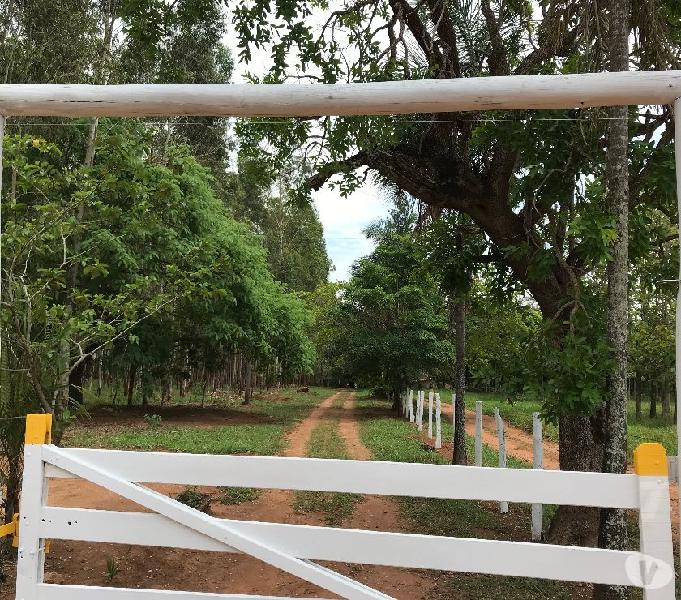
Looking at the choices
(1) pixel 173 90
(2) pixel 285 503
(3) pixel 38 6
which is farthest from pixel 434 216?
(3) pixel 38 6

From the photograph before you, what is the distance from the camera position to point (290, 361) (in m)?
24.4

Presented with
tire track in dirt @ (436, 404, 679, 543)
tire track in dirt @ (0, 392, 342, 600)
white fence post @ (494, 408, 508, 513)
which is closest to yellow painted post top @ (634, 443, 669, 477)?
tire track in dirt @ (0, 392, 342, 600)

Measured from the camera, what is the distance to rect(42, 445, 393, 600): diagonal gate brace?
231cm

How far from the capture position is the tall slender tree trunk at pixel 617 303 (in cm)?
380

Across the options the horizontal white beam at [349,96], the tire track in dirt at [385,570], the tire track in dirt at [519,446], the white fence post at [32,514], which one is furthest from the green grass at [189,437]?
the horizontal white beam at [349,96]

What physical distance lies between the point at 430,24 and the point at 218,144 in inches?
724

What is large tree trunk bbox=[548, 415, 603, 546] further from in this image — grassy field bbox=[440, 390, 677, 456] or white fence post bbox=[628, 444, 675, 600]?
grassy field bbox=[440, 390, 677, 456]

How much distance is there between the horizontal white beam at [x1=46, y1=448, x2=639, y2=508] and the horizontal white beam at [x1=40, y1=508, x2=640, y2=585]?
0.54ft

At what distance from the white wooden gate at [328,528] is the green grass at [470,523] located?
11.4ft

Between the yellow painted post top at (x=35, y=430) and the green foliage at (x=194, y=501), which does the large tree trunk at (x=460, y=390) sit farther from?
the yellow painted post top at (x=35, y=430)

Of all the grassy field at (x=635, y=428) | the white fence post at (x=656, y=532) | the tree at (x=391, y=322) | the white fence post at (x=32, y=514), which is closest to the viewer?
the white fence post at (x=656, y=532)

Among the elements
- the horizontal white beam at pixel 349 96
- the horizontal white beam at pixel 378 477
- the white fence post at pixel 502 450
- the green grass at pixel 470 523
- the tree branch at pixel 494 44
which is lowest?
the green grass at pixel 470 523

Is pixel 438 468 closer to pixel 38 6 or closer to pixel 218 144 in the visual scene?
pixel 38 6

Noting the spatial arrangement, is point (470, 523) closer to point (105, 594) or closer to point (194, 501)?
point (194, 501)
